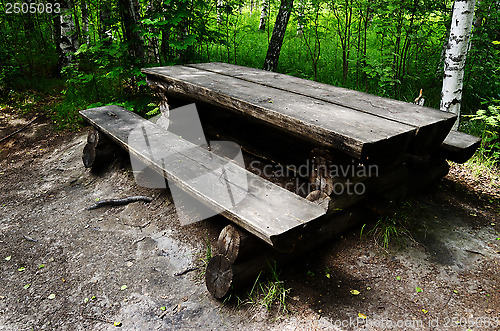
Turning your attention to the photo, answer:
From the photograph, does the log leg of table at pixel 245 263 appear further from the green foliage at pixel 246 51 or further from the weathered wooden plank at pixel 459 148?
the green foliage at pixel 246 51

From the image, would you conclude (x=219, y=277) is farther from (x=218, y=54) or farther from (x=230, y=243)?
(x=218, y=54)

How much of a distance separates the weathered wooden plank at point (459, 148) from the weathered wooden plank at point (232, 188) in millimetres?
1811

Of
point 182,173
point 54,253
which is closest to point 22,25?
point 54,253

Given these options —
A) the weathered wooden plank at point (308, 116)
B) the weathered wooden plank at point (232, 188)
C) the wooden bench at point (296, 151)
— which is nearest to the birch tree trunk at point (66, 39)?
the wooden bench at point (296, 151)

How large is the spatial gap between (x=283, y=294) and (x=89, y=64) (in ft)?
23.4

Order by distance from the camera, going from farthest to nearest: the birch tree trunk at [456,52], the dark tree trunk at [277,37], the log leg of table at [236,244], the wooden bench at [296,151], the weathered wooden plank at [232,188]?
the dark tree trunk at [277,37], the birch tree trunk at [456,52], the log leg of table at [236,244], the wooden bench at [296,151], the weathered wooden plank at [232,188]

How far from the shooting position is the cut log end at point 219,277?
231 centimetres

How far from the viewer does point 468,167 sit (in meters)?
4.03

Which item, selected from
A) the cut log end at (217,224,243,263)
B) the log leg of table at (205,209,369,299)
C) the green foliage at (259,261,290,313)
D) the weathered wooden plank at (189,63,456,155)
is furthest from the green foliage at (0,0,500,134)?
the green foliage at (259,261,290,313)

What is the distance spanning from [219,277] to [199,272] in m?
0.38

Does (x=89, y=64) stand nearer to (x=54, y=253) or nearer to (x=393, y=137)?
(x=54, y=253)

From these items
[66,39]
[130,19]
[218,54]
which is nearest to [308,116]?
[130,19]

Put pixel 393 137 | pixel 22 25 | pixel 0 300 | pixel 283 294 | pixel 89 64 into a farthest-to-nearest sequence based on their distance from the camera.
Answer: pixel 22 25 < pixel 89 64 < pixel 0 300 < pixel 283 294 < pixel 393 137

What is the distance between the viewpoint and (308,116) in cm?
250
